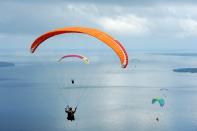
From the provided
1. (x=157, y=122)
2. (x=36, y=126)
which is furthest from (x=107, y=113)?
(x=36, y=126)

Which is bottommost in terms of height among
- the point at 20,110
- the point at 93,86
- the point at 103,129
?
the point at 103,129

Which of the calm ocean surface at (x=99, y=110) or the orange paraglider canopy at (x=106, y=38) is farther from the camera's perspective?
the calm ocean surface at (x=99, y=110)

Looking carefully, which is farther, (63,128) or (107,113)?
(107,113)

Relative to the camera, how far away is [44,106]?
320 ft

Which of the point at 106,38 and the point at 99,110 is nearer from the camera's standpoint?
the point at 106,38

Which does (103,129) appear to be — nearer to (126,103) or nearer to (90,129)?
(90,129)

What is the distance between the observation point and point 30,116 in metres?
85.5

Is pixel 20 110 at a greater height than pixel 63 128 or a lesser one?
greater

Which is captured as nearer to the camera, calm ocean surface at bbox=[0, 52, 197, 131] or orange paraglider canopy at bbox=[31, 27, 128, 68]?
orange paraglider canopy at bbox=[31, 27, 128, 68]

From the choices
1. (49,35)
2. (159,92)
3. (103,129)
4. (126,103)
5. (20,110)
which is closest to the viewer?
(49,35)

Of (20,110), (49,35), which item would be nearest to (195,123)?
(20,110)

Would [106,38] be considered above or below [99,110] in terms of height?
below

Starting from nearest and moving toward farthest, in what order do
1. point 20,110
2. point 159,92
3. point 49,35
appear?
point 49,35
point 20,110
point 159,92

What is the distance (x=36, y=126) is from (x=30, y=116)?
37.9 feet
